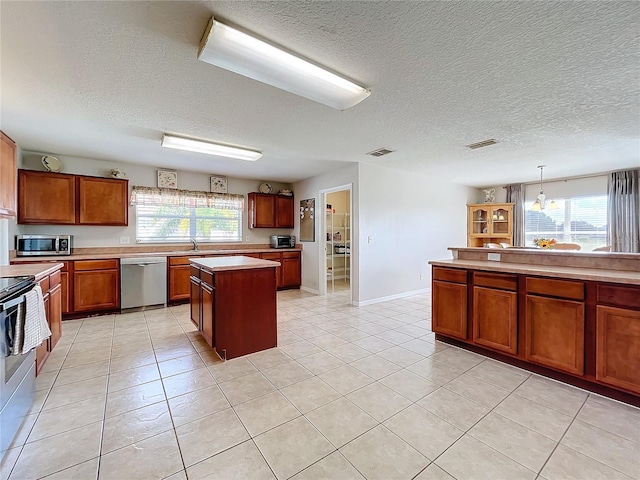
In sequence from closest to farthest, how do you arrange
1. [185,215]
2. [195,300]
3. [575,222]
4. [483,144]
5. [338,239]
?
1. [195,300]
2. [483,144]
3. [185,215]
4. [575,222]
5. [338,239]

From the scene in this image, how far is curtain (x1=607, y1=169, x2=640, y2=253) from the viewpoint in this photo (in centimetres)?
506

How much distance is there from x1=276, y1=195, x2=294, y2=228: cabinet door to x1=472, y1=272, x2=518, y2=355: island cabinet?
14.3 ft

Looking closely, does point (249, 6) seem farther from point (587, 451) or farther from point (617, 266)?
point (617, 266)

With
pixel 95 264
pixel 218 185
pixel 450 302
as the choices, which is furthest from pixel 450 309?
pixel 95 264

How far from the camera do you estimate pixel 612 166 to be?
485 cm

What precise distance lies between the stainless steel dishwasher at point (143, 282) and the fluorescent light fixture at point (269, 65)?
11.9 feet

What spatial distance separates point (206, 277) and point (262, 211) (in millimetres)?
3279

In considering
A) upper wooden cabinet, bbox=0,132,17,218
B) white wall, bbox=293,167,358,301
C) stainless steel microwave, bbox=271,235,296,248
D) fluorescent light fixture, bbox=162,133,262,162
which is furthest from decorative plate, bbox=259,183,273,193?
upper wooden cabinet, bbox=0,132,17,218

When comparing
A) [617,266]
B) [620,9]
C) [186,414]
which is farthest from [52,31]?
[617,266]

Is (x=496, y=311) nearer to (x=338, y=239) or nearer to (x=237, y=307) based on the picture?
(x=237, y=307)

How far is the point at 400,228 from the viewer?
5.39 metres

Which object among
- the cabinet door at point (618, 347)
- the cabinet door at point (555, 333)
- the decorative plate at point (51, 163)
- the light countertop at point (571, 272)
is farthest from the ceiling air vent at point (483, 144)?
the decorative plate at point (51, 163)

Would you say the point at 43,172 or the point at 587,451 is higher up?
the point at 43,172

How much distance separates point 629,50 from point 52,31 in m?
3.57
